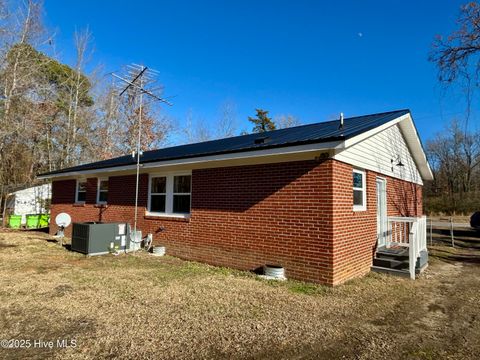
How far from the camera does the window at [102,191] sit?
12826mm

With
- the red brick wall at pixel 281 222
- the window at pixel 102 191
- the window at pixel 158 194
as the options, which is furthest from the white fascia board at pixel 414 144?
the window at pixel 102 191

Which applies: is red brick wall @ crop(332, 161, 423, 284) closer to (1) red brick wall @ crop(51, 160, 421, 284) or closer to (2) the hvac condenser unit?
(1) red brick wall @ crop(51, 160, 421, 284)

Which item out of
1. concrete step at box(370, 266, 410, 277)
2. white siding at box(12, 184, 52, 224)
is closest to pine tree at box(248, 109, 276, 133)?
white siding at box(12, 184, 52, 224)

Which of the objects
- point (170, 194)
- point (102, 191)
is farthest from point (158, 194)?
point (102, 191)

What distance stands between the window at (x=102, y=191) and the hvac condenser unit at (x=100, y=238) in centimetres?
291

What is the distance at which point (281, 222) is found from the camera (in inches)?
283

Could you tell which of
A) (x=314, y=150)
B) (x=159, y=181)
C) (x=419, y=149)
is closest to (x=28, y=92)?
(x=159, y=181)

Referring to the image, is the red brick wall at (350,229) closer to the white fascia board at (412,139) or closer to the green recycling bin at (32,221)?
the white fascia board at (412,139)

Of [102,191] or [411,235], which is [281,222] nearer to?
[411,235]

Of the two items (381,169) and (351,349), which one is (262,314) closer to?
(351,349)

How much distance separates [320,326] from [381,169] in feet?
21.0

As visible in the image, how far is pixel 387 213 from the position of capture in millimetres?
9953

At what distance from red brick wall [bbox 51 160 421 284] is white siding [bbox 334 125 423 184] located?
14.5 inches

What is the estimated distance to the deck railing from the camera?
24.2 feet
